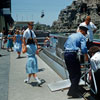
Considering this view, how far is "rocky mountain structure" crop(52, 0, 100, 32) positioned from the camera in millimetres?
127562

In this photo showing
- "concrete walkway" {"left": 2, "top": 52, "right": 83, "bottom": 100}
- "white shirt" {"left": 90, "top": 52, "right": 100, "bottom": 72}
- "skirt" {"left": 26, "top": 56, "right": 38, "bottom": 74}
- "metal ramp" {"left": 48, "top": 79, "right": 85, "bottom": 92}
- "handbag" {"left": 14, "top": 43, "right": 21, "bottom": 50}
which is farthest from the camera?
"handbag" {"left": 14, "top": 43, "right": 21, "bottom": 50}

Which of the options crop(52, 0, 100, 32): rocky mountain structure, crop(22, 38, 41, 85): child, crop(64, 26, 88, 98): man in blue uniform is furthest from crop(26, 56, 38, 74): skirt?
crop(52, 0, 100, 32): rocky mountain structure

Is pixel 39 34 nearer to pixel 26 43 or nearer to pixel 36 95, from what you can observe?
pixel 26 43

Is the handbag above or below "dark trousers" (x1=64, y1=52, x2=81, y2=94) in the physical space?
below

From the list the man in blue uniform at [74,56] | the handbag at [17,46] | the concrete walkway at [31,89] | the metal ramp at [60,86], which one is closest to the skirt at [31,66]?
the concrete walkway at [31,89]

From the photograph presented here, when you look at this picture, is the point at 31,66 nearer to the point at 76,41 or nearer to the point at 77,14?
the point at 76,41

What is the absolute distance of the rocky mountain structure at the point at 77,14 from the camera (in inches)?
5022

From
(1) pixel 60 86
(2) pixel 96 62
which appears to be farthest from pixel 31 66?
(2) pixel 96 62

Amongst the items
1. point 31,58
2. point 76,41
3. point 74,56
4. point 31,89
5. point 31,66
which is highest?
point 76,41

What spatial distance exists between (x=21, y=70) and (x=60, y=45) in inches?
88.4

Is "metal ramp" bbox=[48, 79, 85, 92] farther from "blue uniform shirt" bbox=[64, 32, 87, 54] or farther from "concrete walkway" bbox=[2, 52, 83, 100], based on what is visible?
"blue uniform shirt" bbox=[64, 32, 87, 54]

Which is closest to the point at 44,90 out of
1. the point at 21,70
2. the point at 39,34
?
the point at 21,70

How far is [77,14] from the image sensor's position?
140250mm

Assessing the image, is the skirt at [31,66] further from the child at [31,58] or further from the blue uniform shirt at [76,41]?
the blue uniform shirt at [76,41]
